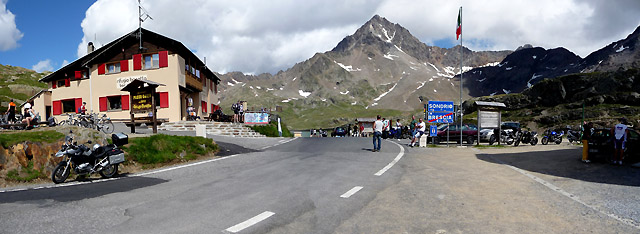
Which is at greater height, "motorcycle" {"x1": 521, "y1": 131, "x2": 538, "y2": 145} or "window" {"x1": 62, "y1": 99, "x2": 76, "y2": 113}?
"window" {"x1": 62, "y1": 99, "x2": 76, "y2": 113}

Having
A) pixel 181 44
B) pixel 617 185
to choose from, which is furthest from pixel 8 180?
pixel 181 44

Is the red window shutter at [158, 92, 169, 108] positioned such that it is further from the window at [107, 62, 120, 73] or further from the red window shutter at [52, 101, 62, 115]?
the red window shutter at [52, 101, 62, 115]

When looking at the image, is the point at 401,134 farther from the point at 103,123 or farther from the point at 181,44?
the point at 103,123

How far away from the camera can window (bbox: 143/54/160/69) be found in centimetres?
3111

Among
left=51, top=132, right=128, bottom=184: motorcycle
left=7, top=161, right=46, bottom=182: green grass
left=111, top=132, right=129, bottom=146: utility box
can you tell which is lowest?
left=7, top=161, right=46, bottom=182: green grass

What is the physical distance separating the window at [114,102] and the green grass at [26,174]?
993 inches

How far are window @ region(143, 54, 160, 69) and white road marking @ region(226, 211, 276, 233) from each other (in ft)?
97.0

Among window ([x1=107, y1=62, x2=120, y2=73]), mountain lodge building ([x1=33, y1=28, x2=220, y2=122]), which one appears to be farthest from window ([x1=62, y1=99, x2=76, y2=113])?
window ([x1=107, y1=62, x2=120, y2=73])

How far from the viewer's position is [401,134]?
3675cm

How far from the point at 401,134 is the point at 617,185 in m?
28.8

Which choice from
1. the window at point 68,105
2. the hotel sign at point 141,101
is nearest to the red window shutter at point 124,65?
the window at point 68,105

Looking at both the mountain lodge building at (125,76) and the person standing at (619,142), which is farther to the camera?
the mountain lodge building at (125,76)

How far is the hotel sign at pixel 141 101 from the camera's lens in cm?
1798

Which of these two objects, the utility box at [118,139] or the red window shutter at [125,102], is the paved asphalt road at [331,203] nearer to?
the utility box at [118,139]
